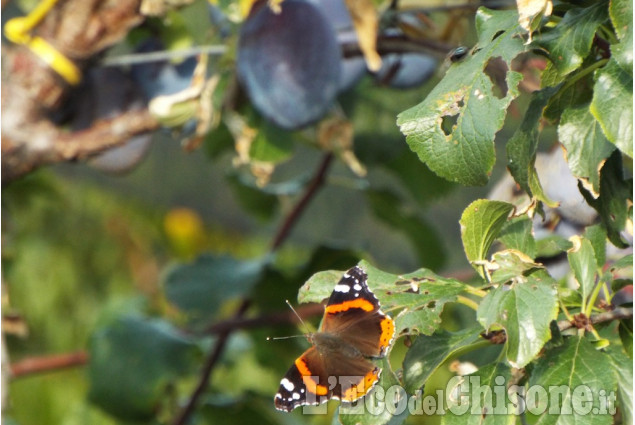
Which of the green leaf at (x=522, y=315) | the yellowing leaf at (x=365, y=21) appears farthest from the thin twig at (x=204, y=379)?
the green leaf at (x=522, y=315)

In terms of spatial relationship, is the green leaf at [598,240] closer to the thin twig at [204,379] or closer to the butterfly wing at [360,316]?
the butterfly wing at [360,316]

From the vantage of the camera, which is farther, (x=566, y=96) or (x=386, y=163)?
(x=386, y=163)

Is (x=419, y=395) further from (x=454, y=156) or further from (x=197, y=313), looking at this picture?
(x=197, y=313)

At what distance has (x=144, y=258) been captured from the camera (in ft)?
7.88

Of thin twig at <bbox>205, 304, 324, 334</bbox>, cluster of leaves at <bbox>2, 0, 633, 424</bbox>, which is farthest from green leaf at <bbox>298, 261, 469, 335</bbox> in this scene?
thin twig at <bbox>205, 304, 324, 334</bbox>

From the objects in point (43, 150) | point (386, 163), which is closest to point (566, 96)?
point (43, 150)

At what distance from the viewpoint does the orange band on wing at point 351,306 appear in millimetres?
449

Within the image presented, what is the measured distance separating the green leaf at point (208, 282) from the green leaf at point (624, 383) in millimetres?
657

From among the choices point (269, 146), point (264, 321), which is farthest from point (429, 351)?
point (264, 321)

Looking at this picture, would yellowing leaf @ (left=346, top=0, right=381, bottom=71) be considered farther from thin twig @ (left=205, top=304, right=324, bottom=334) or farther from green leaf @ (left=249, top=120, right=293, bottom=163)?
thin twig @ (left=205, top=304, right=324, bottom=334)

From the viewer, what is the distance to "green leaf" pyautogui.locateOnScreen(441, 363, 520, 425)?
415 millimetres

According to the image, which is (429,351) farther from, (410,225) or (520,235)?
(410,225)

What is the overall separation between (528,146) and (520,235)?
55mm

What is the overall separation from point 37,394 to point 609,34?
1.73 metres
